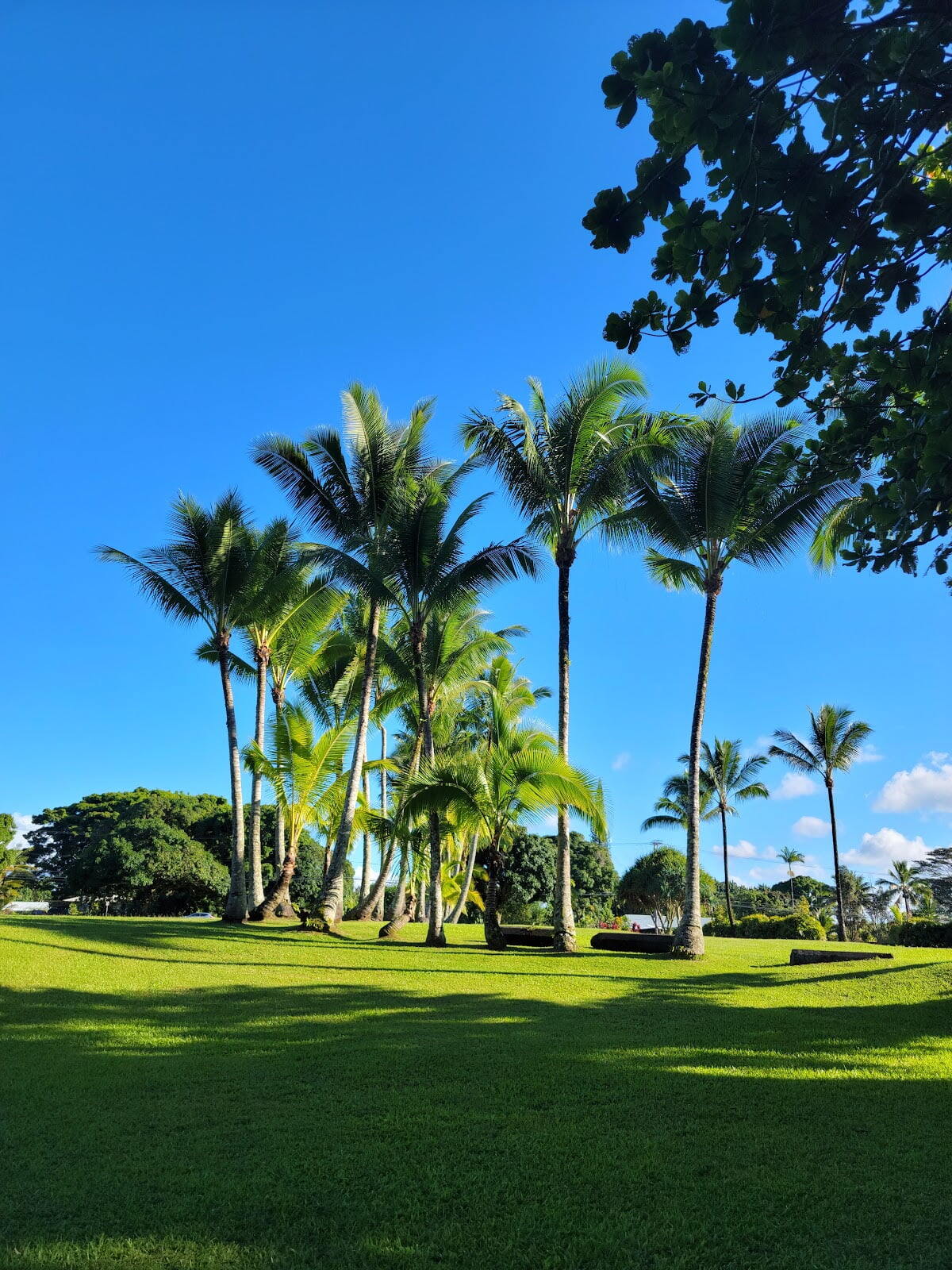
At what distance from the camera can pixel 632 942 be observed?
642 inches

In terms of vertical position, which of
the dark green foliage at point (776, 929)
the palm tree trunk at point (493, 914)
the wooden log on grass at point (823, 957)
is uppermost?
the palm tree trunk at point (493, 914)

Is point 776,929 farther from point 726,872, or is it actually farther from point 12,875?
point 12,875

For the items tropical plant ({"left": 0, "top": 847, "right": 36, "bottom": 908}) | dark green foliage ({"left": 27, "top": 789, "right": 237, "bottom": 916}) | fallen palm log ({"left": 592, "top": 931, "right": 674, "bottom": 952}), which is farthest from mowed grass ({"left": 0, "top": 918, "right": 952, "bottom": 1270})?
tropical plant ({"left": 0, "top": 847, "right": 36, "bottom": 908})

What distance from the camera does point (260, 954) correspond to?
1370 cm

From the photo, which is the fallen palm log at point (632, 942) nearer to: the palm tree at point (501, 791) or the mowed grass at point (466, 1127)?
the palm tree at point (501, 791)

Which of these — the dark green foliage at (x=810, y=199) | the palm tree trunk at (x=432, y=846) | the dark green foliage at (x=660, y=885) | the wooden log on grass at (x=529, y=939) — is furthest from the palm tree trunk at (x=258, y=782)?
the dark green foliage at (x=660, y=885)

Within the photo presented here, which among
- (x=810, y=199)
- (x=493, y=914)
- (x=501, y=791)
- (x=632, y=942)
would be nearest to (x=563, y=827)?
(x=501, y=791)

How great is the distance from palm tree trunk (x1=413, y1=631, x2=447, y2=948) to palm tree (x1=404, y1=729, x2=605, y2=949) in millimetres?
1047

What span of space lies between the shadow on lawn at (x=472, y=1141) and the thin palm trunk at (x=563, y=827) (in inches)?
286

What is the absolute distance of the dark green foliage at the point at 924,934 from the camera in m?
24.1

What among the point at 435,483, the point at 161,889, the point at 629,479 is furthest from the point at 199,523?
the point at 161,889

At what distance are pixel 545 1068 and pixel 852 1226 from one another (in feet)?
10.6

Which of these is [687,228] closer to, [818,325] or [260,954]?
[818,325]

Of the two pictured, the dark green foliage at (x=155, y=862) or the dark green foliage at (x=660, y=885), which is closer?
the dark green foliage at (x=155, y=862)
